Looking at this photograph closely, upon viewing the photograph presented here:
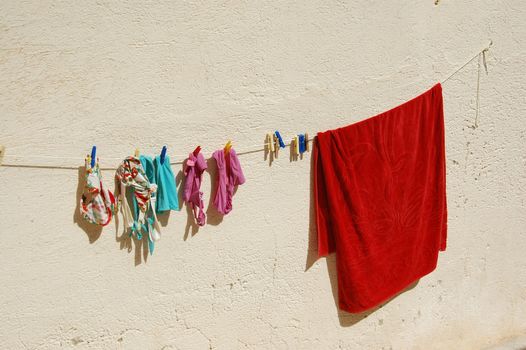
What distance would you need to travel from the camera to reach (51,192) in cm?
255

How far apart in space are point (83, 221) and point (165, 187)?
397 mm

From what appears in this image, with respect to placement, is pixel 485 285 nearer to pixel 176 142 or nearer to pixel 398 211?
pixel 398 211

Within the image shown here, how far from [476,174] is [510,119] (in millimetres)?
476

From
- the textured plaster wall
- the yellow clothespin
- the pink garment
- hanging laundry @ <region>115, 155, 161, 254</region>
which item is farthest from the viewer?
the yellow clothespin

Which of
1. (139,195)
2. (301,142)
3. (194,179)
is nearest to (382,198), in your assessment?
(301,142)

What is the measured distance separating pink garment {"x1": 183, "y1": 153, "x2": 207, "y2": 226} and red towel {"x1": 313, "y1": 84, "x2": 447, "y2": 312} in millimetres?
735

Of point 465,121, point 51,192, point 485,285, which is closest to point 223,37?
point 51,192

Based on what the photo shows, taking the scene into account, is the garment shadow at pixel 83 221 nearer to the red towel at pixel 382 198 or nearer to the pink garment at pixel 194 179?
the pink garment at pixel 194 179

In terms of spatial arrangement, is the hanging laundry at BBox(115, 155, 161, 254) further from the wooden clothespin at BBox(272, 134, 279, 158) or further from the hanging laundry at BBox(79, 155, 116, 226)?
the wooden clothespin at BBox(272, 134, 279, 158)

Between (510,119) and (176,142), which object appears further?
(510,119)

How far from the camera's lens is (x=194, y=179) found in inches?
112

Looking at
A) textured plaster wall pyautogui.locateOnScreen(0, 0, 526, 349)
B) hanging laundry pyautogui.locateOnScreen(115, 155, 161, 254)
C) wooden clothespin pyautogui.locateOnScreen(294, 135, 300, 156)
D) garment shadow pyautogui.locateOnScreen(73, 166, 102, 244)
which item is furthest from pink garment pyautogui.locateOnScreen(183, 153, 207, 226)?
wooden clothespin pyautogui.locateOnScreen(294, 135, 300, 156)

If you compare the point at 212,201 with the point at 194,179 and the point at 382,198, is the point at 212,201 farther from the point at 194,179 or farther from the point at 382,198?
the point at 382,198

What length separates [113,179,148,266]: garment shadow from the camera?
2725mm
